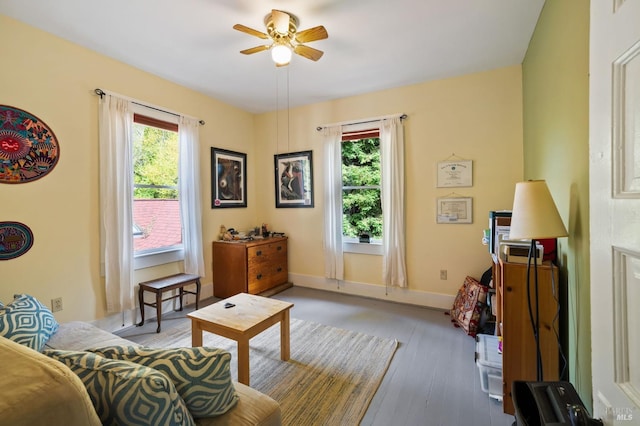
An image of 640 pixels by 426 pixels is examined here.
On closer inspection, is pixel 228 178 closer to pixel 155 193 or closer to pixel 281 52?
pixel 155 193

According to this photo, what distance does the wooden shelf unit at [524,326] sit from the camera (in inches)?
61.9

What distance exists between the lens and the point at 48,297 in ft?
7.52

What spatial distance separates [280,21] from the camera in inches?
78.9

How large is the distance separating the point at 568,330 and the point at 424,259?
1.79m

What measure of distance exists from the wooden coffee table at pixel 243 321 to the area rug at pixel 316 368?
0.19 meters

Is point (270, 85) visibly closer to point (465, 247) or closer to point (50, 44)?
point (50, 44)

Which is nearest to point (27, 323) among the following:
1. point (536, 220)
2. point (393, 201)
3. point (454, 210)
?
point (536, 220)

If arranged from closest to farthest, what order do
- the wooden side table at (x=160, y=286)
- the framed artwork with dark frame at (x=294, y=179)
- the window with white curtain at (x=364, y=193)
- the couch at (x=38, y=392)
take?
the couch at (x=38, y=392) → the wooden side table at (x=160, y=286) → the window with white curtain at (x=364, y=193) → the framed artwork with dark frame at (x=294, y=179)

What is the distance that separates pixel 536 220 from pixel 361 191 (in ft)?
7.98

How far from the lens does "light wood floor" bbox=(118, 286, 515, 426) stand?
5.37 feet

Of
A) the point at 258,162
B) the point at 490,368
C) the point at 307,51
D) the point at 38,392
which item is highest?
the point at 307,51

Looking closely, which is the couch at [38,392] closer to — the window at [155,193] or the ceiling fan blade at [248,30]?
the ceiling fan blade at [248,30]

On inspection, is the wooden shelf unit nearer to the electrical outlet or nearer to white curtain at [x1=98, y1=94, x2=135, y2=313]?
white curtain at [x1=98, y1=94, x2=135, y2=313]

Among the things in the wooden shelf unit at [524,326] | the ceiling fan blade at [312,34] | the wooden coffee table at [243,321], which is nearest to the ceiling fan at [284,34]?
the ceiling fan blade at [312,34]
